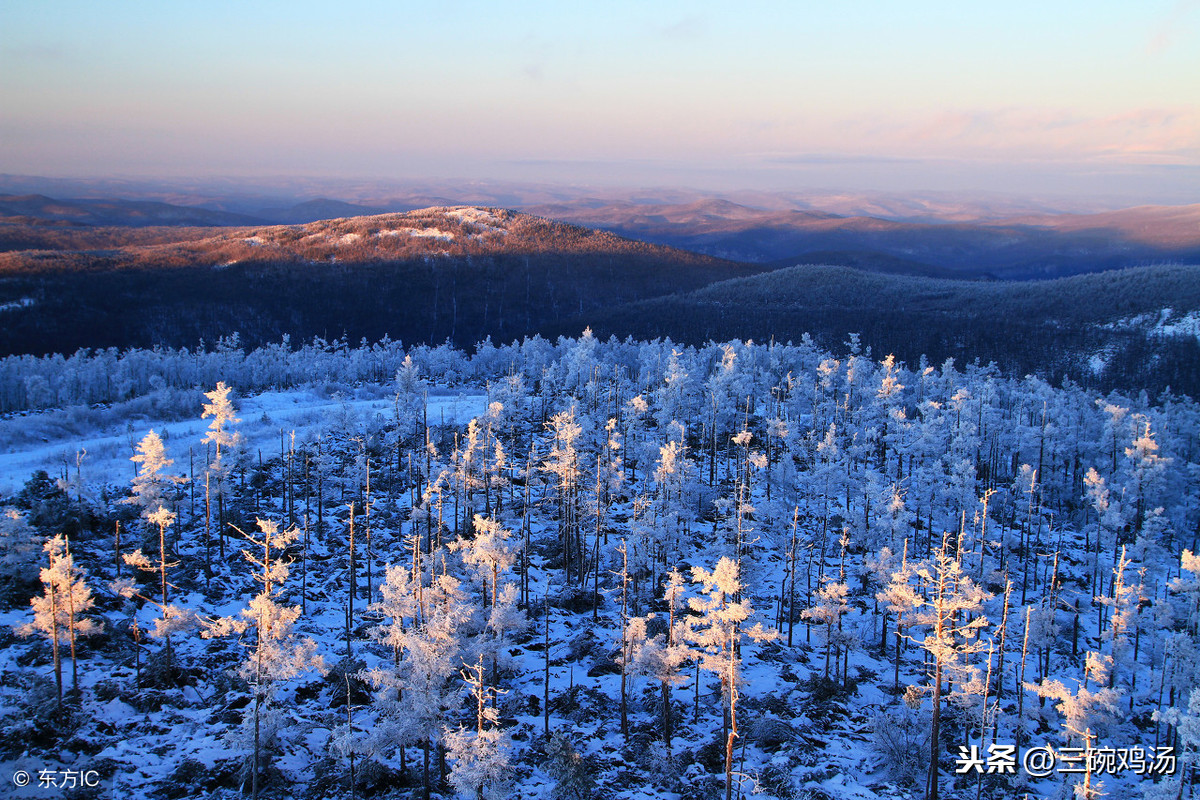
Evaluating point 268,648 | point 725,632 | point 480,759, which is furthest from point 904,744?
point 268,648

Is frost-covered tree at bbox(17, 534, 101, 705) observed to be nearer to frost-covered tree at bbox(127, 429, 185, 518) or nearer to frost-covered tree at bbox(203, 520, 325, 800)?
frost-covered tree at bbox(127, 429, 185, 518)

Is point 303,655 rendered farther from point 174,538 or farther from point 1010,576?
point 1010,576

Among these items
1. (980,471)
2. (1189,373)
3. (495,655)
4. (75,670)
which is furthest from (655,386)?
(1189,373)

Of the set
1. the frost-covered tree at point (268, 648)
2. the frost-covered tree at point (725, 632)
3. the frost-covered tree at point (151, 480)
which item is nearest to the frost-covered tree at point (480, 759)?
the frost-covered tree at point (268, 648)

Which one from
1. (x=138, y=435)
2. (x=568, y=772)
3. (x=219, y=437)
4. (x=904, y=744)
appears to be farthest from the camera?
(x=138, y=435)

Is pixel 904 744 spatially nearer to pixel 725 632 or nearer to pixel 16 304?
pixel 725 632
